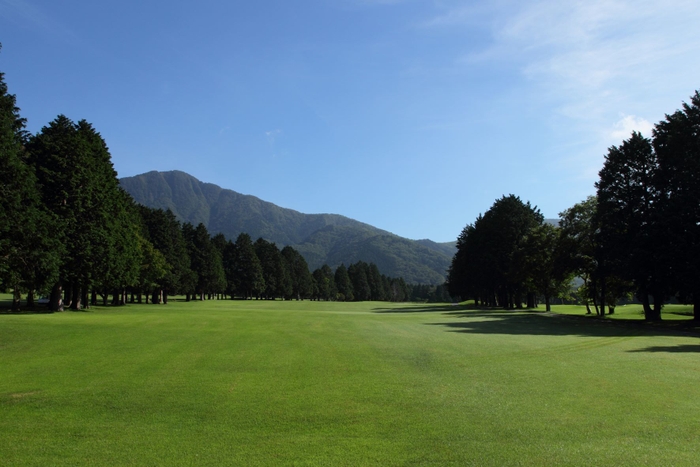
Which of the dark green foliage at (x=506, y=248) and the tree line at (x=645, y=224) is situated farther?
the dark green foliage at (x=506, y=248)

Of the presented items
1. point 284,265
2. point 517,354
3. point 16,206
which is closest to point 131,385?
point 517,354

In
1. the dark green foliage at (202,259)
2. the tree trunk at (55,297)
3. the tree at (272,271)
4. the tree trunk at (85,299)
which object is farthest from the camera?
the tree at (272,271)

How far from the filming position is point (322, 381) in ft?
40.9

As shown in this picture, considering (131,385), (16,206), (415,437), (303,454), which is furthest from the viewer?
(16,206)

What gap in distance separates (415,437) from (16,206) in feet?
94.4

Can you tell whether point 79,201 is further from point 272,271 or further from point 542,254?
point 272,271

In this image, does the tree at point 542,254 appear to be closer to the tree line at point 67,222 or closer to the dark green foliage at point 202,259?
the tree line at point 67,222

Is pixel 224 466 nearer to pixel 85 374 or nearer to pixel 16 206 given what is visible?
pixel 85 374

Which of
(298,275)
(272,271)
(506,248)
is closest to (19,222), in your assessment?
(506,248)

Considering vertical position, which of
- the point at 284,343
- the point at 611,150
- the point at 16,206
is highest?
the point at 611,150

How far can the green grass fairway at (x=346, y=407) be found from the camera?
7.05 metres

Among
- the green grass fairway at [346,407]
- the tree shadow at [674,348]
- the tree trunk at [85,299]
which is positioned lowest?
the tree shadow at [674,348]

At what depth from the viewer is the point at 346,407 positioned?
973cm

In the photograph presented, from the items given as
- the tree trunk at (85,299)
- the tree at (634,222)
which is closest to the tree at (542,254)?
the tree at (634,222)
